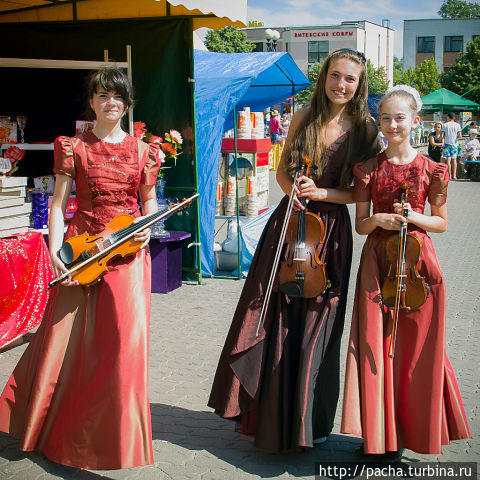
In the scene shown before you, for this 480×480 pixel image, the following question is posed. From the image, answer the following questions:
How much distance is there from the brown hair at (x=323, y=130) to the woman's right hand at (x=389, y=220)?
0.91 ft

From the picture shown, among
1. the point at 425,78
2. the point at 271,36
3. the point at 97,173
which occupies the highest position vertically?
the point at 425,78

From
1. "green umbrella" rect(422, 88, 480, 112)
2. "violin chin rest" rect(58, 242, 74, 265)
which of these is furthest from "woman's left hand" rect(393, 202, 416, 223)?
"green umbrella" rect(422, 88, 480, 112)

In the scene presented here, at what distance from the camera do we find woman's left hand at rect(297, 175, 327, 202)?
10.2 feet

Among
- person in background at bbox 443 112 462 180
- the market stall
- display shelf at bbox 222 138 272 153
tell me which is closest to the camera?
the market stall

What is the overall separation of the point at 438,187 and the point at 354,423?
1202 millimetres

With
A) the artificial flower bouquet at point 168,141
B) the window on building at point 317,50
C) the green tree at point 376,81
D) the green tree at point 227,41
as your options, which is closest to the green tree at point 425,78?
the green tree at point 376,81

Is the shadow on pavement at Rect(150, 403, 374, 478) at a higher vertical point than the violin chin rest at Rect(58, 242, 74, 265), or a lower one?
lower

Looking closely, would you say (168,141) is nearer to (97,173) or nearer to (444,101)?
(97,173)

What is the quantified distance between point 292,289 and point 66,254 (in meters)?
1.10

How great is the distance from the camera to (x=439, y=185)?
9.96ft

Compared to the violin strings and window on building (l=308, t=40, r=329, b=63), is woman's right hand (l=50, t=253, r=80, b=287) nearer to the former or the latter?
the violin strings

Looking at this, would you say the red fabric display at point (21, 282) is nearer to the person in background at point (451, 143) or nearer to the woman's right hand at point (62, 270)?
the woman's right hand at point (62, 270)

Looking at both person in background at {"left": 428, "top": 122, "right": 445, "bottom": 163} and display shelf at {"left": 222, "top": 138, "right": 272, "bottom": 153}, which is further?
person in background at {"left": 428, "top": 122, "right": 445, "bottom": 163}

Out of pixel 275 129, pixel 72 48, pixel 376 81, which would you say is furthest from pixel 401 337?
pixel 376 81
